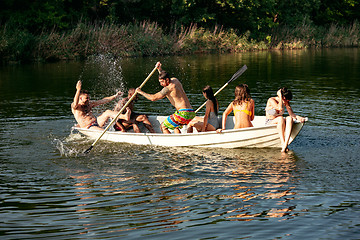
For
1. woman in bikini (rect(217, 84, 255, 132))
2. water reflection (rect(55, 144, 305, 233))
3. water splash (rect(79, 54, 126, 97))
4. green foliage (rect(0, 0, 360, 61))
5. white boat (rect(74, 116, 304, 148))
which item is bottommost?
water reflection (rect(55, 144, 305, 233))

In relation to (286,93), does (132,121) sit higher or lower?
lower

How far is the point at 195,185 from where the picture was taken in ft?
27.8

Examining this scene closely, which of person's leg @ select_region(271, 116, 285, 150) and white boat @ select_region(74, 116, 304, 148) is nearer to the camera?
person's leg @ select_region(271, 116, 285, 150)

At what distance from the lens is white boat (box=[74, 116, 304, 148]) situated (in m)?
10.5

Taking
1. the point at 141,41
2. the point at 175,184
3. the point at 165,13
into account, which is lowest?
the point at 175,184

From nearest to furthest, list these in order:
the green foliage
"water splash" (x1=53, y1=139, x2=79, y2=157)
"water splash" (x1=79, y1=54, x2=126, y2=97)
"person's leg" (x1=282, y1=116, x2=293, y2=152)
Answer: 1. "person's leg" (x1=282, y1=116, x2=293, y2=152)
2. "water splash" (x1=53, y1=139, x2=79, y2=157)
3. "water splash" (x1=79, y1=54, x2=126, y2=97)
4. the green foliage

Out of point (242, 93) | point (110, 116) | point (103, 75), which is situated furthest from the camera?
point (103, 75)

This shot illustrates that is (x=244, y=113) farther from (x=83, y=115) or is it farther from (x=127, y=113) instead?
(x=83, y=115)

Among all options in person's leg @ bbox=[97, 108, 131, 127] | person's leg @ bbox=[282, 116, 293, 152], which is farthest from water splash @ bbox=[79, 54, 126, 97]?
person's leg @ bbox=[282, 116, 293, 152]

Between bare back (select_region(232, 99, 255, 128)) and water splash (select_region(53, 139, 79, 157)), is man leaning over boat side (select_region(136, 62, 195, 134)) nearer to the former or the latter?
bare back (select_region(232, 99, 255, 128))

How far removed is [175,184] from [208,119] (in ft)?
9.83

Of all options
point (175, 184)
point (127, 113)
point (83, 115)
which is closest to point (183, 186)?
point (175, 184)

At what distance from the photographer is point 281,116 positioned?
10.4m

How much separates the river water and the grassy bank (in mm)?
16094
